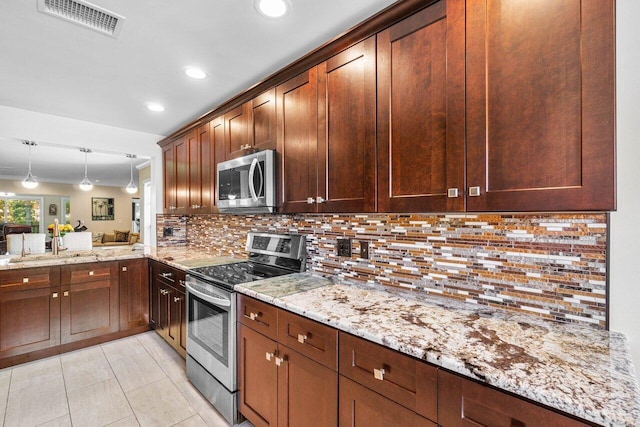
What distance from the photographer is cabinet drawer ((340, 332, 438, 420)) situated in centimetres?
96

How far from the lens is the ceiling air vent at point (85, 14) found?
1.53 meters

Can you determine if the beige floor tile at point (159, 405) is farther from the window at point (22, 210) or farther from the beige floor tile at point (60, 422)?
the window at point (22, 210)

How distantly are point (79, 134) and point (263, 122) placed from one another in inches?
99.7

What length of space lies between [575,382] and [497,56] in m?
1.11

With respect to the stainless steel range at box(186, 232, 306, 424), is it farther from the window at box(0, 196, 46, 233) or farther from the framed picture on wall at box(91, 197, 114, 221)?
the window at box(0, 196, 46, 233)

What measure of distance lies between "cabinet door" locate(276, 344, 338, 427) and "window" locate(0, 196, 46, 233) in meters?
11.8

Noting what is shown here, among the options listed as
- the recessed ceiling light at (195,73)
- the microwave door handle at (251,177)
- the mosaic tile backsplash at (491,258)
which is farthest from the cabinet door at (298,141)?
the recessed ceiling light at (195,73)

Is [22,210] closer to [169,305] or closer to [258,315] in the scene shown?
[169,305]

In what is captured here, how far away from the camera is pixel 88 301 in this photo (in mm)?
2988

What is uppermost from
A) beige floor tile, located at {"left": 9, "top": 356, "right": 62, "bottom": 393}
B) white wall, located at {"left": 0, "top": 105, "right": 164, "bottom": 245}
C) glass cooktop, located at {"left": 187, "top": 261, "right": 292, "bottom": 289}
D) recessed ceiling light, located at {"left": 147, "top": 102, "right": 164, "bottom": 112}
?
recessed ceiling light, located at {"left": 147, "top": 102, "right": 164, "bottom": 112}

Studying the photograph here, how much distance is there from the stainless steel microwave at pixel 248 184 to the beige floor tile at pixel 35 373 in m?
2.03

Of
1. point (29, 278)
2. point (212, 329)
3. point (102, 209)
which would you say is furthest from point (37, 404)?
point (102, 209)

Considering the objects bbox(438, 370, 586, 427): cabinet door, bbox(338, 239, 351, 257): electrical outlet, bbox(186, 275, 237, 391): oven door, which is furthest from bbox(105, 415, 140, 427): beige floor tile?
bbox(438, 370, 586, 427): cabinet door

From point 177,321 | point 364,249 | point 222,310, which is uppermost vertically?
point 364,249
